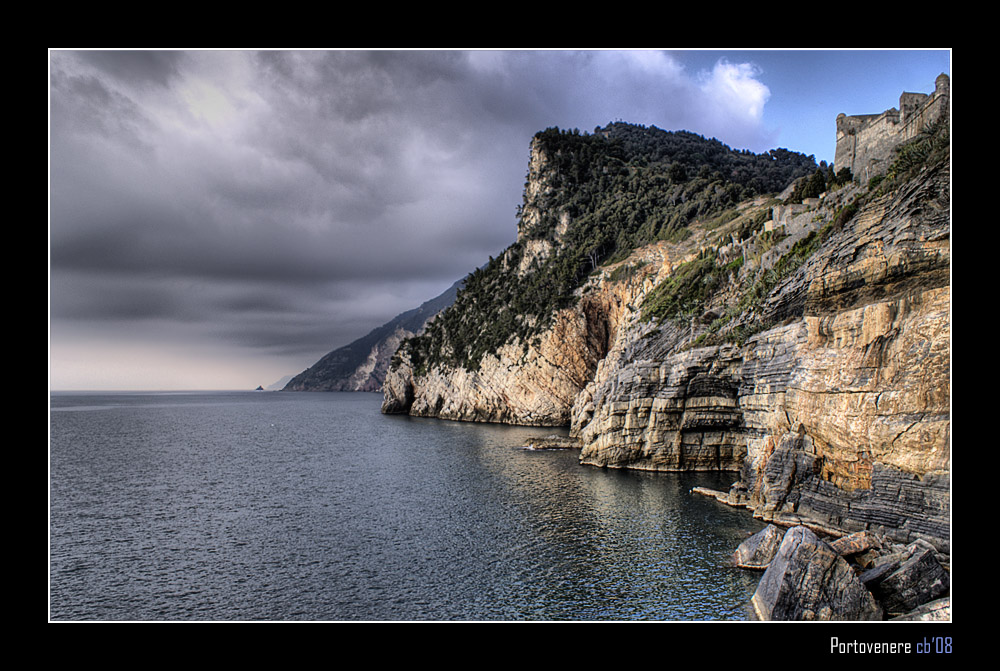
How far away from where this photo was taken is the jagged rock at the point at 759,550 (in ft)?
64.1

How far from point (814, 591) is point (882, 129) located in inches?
1125

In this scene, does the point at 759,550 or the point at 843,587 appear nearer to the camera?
the point at 843,587

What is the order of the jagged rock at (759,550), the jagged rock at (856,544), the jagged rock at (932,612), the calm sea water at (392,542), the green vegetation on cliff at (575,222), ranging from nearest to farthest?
1. the jagged rock at (932,612)
2. the calm sea water at (392,542)
3. the jagged rock at (856,544)
4. the jagged rock at (759,550)
5. the green vegetation on cliff at (575,222)

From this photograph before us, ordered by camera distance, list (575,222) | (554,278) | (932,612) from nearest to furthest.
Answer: (932,612)
(554,278)
(575,222)

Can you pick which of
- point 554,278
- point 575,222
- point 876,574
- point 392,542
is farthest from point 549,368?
point 876,574

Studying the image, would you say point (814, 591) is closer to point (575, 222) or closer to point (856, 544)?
point (856, 544)

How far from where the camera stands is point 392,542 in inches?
934

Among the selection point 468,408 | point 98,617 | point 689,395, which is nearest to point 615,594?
point 98,617

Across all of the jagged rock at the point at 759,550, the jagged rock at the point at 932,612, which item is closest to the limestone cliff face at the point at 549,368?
the jagged rock at the point at 759,550

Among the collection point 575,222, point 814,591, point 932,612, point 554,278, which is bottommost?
point 814,591

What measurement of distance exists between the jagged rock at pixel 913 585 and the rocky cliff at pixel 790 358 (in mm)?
2807

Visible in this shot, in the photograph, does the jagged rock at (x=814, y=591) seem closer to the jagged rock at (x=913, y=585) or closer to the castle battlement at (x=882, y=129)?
the jagged rock at (x=913, y=585)
